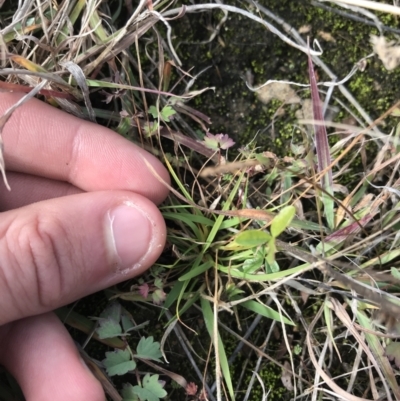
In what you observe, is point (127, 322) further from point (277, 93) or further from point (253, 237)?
point (277, 93)

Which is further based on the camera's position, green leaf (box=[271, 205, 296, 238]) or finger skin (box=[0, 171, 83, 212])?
finger skin (box=[0, 171, 83, 212])

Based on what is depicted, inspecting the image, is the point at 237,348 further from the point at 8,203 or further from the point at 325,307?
the point at 8,203

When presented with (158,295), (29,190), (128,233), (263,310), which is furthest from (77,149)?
(263,310)

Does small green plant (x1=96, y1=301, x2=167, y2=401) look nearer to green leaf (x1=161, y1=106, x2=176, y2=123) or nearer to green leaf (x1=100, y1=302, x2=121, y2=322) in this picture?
green leaf (x1=100, y1=302, x2=121, y2=322)

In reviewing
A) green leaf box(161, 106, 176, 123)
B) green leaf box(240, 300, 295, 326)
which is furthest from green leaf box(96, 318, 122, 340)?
green leaf box(161, 106, 176, 123)

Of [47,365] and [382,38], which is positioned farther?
[382,38]

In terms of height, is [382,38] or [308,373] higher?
[382,38]

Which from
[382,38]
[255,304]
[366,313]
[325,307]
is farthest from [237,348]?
[382,38]
